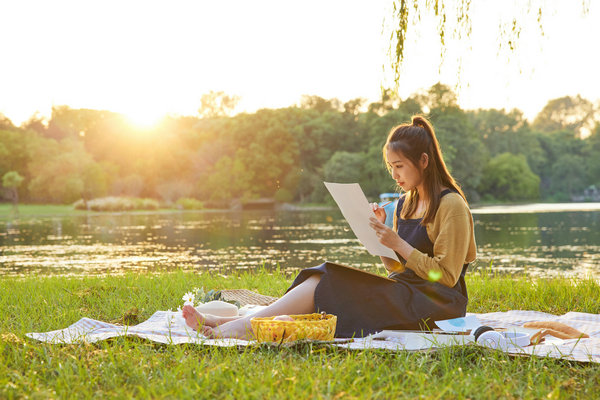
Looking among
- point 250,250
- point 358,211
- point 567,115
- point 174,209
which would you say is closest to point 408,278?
point 358,211

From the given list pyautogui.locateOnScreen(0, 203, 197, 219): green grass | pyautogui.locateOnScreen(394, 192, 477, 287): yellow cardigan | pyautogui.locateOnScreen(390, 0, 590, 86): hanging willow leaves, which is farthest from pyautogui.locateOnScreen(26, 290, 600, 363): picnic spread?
pyautogui.locateOnScreen(0, 203, 197, 219): green grass

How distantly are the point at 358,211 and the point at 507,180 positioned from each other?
40.2 metres

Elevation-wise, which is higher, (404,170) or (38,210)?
(404,170)

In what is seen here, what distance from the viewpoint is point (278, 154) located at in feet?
129

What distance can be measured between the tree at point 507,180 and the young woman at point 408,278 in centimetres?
3927

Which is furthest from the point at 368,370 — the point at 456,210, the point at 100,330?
the point at 100,330

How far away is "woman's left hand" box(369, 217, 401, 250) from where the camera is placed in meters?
2.80

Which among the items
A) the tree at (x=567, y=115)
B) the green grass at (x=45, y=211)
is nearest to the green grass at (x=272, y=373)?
the green grass at (x=45, y=211)

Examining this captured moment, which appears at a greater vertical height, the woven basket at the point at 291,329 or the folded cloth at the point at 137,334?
the woven basket at the point at 291,329

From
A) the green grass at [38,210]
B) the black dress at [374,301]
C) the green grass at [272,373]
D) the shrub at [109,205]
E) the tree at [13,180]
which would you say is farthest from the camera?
the tree at [13,180]

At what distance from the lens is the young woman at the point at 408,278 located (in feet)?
9.28

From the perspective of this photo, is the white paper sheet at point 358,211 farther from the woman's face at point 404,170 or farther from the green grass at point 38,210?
the green grass at point 38,210

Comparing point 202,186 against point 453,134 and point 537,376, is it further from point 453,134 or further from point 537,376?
point 537,376

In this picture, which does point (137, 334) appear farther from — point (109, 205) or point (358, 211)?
point (109, 205)
